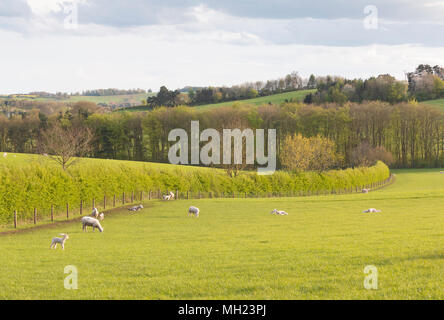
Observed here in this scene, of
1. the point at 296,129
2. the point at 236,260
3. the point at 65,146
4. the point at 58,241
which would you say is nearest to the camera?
the point at 236,260

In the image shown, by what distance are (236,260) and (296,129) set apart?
10203 cm

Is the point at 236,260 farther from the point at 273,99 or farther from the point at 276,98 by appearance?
the point at 276,98

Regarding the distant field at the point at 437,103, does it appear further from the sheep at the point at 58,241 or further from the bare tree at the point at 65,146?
the sheep at the point at 58,241

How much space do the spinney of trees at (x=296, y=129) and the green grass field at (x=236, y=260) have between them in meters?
85.2

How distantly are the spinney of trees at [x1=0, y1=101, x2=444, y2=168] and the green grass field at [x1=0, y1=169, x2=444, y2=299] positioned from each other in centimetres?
8521

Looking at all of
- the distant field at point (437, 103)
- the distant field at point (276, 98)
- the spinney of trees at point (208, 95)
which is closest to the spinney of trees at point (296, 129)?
the distant field at point (437, 103)

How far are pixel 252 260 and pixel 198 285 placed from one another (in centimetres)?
387

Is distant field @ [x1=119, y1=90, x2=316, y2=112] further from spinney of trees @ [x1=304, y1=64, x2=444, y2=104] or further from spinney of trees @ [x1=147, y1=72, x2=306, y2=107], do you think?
spinney of trees @ [x1=304, y1=64, x2=444, y2=104]

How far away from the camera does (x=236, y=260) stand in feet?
51.3

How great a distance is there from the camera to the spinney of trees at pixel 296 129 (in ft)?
365

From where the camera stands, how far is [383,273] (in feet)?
41.4

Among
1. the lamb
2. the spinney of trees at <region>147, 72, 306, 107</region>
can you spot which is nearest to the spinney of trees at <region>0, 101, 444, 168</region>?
the spinney of trees at <region>147, 72, 306, 107</region>

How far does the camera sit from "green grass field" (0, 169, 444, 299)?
11.5m

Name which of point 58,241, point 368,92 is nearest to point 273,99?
point 368,92
